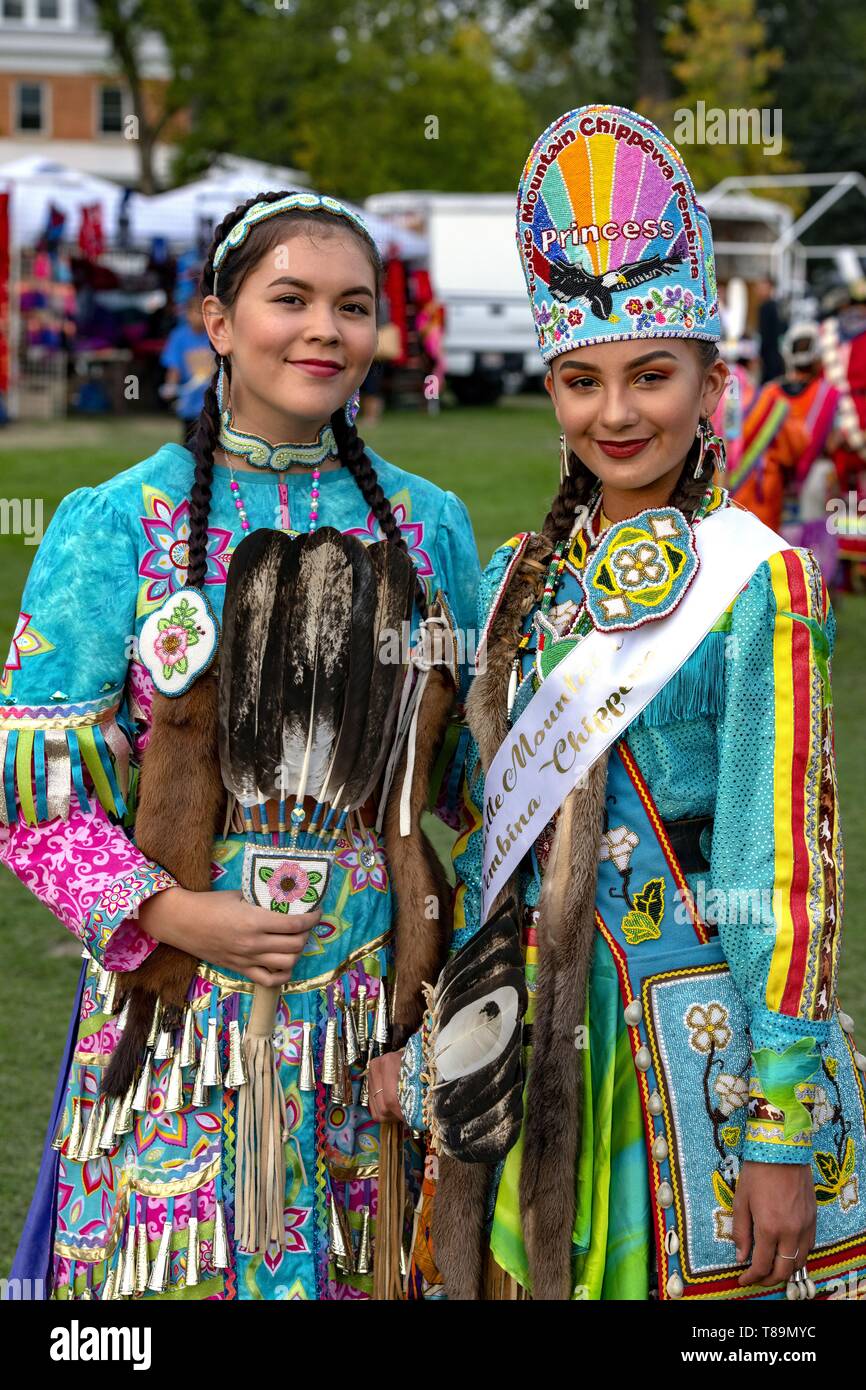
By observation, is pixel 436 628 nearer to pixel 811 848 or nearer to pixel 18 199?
pixel 811 848

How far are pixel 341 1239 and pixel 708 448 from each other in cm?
124

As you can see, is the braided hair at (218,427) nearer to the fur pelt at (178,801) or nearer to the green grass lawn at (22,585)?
the fur pelt at (178,801)

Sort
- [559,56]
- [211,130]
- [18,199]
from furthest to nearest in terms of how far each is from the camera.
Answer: [559,56], [211,130], [18,199]

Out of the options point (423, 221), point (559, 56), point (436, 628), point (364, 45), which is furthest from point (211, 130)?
point (436, 628)

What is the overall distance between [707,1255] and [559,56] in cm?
4527

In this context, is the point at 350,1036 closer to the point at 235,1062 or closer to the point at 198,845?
the point at 235,1062

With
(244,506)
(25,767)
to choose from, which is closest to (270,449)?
(244,506)

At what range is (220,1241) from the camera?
2.37m

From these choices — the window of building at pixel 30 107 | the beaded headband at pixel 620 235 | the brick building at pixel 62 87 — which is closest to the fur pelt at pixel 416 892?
the beaded headband at pixel 620 235

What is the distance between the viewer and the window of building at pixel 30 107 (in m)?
49.2

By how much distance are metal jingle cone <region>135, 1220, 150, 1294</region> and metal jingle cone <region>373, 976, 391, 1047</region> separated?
0.41 metres

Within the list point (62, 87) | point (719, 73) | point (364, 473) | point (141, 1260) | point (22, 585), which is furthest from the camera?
point (62, 87)

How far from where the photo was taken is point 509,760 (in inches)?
93.7
